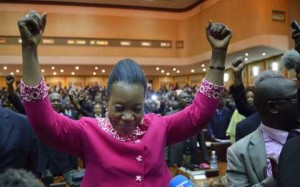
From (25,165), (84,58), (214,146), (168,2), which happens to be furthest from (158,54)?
(25,165)

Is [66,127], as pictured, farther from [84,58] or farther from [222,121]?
[84,58]

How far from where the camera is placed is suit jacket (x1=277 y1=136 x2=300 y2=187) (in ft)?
4.31

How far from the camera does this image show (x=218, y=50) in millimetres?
1570

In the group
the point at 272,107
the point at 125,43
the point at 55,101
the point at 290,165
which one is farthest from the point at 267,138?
the point at 125,43

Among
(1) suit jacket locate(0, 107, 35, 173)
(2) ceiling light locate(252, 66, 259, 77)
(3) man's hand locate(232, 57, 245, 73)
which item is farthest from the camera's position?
(2) ceiling light locate(252, 66, 259, 77)

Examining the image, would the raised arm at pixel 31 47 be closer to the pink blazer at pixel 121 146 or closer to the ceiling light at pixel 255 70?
the pink blazer at pixel 121 146

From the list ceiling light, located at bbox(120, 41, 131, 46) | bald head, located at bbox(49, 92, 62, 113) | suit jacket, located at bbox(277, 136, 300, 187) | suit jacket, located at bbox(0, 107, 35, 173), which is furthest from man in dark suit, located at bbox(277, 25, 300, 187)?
ceiling light, located at bbox(120, 41, 131, 46)

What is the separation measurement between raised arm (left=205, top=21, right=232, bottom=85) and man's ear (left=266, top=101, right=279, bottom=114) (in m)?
0.63

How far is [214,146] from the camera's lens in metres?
5.75

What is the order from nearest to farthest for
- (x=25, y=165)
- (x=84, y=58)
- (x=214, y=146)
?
(x=25, y=165), (x=214, y=146), (x=84, y=58)

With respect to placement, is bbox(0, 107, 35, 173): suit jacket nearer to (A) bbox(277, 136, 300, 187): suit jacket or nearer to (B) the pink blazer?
(B) the pink blazer

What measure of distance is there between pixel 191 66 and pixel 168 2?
516 centimetres

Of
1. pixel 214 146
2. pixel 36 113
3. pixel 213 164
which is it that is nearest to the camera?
pixel 36 113

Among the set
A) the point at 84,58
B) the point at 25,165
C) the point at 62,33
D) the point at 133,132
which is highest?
the point at 62,33
